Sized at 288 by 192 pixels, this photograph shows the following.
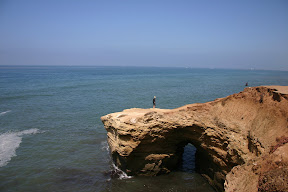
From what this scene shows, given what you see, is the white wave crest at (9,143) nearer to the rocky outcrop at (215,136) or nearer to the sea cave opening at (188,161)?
the rocky outcrop at (215,136)

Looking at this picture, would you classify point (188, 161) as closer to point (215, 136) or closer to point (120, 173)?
point (215, 136)

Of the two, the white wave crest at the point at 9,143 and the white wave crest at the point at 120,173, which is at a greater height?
the white wave crest at the point at 9,143

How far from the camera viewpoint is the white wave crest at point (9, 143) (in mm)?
18275

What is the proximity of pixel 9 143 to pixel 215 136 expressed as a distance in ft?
67.2

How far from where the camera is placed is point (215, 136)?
13.0 meters

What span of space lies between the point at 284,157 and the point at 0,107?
40110mm

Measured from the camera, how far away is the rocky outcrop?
32.5ft

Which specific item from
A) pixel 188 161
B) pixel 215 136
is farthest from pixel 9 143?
pixel 215 136

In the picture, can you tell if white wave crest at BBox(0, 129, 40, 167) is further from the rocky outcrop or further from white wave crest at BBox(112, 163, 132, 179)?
the rocky outcrop

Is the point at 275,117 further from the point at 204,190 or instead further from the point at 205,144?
the point at 204,190

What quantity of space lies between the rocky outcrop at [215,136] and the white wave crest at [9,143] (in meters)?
10.2

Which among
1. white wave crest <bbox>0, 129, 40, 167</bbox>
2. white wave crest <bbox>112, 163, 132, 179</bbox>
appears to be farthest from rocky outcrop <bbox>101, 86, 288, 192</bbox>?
white wave crest <bbox>0, 129, 40, 167</bbox>

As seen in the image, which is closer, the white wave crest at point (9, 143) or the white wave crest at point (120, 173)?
the white wave crest at point (120, 173)

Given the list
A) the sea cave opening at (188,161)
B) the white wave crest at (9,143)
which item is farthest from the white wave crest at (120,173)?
the white wave crest at (9,143)
